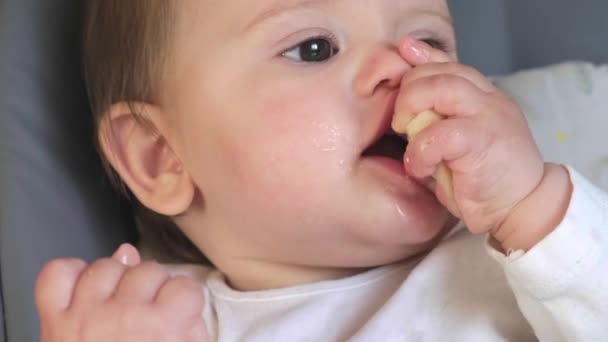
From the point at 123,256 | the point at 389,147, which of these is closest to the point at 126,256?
the point at 123,256

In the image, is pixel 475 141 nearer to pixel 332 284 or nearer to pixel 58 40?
pixel 332 284

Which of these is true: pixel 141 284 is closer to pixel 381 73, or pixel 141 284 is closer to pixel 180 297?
pixel 180 297

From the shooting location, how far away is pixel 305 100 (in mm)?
914

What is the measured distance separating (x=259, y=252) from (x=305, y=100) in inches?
8.7

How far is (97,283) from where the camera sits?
0.83 meters

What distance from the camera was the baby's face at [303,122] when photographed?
901mm

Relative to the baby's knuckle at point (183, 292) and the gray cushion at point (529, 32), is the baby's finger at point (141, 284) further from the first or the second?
the gray cushion at point (529, 32)

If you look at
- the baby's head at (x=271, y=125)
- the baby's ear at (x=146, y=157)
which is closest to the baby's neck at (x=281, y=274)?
the baby's head at (x=271, y=125)

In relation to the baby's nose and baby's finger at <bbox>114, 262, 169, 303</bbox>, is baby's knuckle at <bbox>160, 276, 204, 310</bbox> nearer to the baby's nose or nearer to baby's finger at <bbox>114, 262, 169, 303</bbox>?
baby's finger at <bbox>114, 262, 169, 303</bbox>

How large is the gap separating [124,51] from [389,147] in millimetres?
352

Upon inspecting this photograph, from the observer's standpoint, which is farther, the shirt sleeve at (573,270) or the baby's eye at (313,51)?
the baby's eye at (313,51)

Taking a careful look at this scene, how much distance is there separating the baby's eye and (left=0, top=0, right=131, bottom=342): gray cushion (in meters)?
0.35

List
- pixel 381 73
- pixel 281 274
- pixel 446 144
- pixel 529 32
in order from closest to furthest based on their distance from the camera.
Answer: pixel 446 144
pixel 381 73
pixel 281 274
pixel 529 32

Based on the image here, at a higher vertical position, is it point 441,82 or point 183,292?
point 441,82
